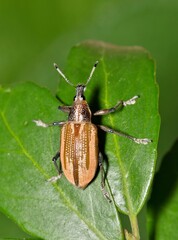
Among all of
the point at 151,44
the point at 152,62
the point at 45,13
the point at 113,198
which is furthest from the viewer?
the point at 45,13

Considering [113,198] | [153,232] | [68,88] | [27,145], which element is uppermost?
[68,88]

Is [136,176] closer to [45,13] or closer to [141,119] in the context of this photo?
[141,119]

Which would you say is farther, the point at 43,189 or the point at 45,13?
the point at 45,13

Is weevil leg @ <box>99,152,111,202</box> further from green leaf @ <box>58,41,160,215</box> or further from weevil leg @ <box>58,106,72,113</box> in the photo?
weevil leg @ <box>58,106,72,113</box>

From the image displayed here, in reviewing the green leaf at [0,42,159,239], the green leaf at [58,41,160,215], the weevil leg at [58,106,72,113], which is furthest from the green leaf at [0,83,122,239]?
the green leaf at [58,41,160,215]

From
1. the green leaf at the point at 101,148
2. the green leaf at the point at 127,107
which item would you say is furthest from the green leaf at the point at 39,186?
the green leaf at the point at 127,107

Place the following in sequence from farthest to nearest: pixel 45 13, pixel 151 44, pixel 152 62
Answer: pixel 45 13 → pixel 151 44 → pixel 152 62

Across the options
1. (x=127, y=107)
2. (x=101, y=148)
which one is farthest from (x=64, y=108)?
(x=127, y=107)

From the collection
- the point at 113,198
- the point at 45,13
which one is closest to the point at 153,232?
the point at 113,198
